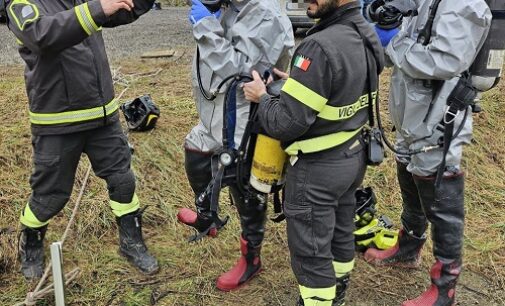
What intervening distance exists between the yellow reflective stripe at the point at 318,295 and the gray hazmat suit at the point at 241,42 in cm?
88

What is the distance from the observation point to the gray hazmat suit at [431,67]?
8.71 feet

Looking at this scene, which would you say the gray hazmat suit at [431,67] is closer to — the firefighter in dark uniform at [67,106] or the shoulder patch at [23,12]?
the firefighter in dark uniform at [67,106]

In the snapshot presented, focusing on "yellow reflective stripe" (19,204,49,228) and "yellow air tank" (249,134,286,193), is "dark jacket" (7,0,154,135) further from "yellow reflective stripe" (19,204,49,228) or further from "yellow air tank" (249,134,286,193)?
"yellow air tank" (249,134,286,193)

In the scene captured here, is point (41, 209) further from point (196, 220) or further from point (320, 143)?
point (320, 143)

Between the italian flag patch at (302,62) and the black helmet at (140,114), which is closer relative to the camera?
the italian flag patch at (302,62)

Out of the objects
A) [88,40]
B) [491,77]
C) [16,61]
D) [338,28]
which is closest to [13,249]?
[88,40]

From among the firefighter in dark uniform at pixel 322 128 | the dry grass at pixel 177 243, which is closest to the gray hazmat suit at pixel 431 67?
the firefighter in dark uniform at pixel 322 128

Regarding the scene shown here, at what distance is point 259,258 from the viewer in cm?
356

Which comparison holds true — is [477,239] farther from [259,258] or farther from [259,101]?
[259,101]

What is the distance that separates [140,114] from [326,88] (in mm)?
2970

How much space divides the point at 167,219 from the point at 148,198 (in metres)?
0.29

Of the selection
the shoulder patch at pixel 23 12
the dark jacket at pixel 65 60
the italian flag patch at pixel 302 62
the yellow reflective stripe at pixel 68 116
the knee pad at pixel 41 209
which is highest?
the italian flag patch at pixel 302 62

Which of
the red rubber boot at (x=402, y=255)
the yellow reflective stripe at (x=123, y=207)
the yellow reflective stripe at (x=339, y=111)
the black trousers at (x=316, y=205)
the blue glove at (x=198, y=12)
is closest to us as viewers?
the yellow reflective stripe at (x=339, y=111)

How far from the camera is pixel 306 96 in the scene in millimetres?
2355
